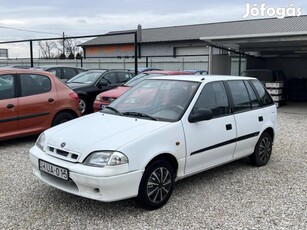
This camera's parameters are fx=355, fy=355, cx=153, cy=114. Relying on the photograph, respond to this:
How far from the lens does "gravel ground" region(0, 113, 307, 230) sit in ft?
12.2

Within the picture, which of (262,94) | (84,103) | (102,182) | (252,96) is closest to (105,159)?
(102,182)

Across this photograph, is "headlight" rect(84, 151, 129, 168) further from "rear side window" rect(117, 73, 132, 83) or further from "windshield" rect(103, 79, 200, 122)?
"rear side window" rect(117, 73, 132, 83)

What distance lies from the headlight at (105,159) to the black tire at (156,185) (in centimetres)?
37

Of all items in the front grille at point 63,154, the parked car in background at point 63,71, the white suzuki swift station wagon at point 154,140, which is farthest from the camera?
the parked car in background at point 63,71

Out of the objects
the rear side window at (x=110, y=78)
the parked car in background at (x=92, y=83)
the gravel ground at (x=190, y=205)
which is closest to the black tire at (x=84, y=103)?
the parked car in background at (x=92, y=83)

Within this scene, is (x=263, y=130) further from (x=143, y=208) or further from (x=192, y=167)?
(x=143, y=208)

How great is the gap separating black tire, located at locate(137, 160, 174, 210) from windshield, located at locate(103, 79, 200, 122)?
62 cm

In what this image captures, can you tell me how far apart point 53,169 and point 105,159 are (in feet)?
2.16

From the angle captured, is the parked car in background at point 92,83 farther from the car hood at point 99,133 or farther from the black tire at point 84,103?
the car hood at point 99,133

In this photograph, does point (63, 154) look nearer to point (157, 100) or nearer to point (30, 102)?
point (157, 100)

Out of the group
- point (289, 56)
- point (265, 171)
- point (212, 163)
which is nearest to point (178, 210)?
point (212, 163)

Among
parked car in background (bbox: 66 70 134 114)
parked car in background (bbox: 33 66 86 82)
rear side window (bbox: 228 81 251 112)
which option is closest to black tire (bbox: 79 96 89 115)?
parked car in background (bbox: 66 70 134 114)

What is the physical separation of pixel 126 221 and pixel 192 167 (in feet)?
3.71

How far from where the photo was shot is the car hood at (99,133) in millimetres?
3735
